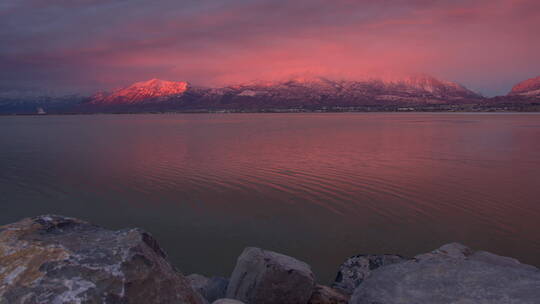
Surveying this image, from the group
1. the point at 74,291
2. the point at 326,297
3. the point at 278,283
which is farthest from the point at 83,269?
the point at 326,297

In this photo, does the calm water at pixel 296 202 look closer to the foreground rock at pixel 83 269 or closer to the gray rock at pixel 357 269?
the gray rock at pixel 357 269

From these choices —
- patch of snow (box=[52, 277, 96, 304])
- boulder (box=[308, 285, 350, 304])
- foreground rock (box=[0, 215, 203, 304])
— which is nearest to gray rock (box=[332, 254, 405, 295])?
boulder (box=[308, 285, 350, 304])

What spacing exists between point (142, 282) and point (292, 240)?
25.5 feet

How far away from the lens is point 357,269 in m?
7.27

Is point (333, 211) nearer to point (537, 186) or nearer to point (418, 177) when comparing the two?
point (418, 177)

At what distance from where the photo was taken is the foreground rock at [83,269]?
330 cm

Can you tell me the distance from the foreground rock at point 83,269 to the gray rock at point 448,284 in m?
2.27

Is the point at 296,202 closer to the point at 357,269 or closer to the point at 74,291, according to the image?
the point at 357,269

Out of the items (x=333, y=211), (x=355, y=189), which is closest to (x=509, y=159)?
(x=355, y=189)

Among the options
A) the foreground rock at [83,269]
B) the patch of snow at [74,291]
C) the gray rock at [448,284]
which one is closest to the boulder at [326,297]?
the gray rock at [448,284]

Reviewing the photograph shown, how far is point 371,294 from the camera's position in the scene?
427 cm

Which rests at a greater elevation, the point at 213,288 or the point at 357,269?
the point at 357,269

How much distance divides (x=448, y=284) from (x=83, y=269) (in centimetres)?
412

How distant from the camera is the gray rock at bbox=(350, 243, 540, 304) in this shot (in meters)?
3.90
